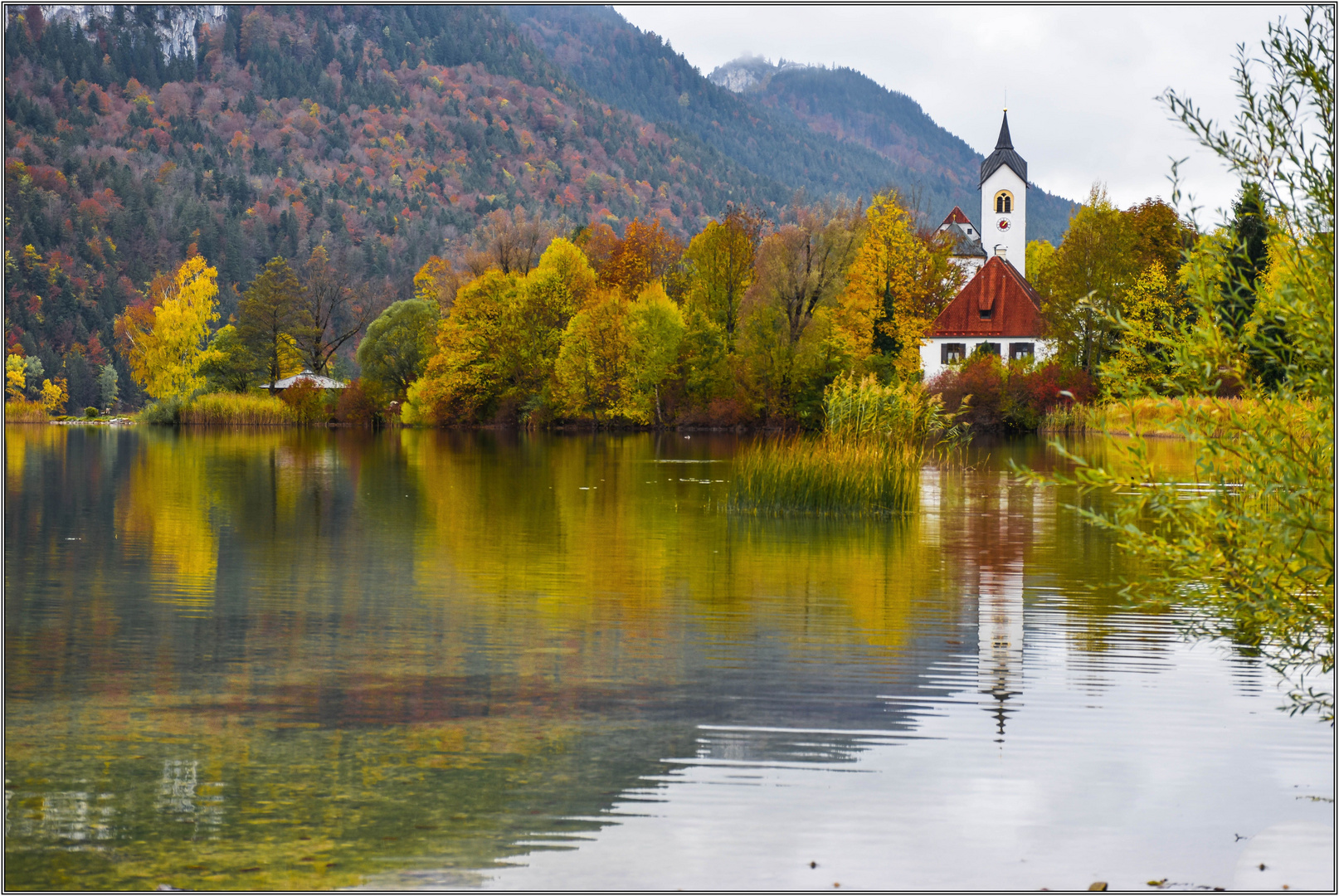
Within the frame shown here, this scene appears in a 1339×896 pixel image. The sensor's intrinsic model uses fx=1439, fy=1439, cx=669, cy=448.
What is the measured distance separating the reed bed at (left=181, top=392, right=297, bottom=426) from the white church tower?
53.8m

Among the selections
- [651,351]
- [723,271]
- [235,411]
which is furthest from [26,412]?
[723,271]

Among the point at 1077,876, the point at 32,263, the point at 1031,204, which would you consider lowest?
the point at 1077,876

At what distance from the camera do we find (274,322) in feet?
305

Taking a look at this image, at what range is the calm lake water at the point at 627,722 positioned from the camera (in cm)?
733

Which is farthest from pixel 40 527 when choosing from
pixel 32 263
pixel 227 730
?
pixel 32 263

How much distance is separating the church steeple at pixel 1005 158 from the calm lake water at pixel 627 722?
3749 inches

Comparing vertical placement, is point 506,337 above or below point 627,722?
above

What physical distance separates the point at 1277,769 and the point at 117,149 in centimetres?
17604

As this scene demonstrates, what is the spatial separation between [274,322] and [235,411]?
906 cm

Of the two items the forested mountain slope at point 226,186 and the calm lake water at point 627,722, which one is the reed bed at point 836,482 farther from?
the forested mountain slope at point 226,186

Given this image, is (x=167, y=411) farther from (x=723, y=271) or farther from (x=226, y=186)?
(x=226, y=186)

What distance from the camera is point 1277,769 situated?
8836mm

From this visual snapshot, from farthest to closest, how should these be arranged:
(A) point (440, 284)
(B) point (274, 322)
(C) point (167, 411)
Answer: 1. (B) point (274, 322)
2. (A) point (440, 284)
3. (C) point (167, 411)

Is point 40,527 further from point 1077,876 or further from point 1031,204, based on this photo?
point 1031,204
